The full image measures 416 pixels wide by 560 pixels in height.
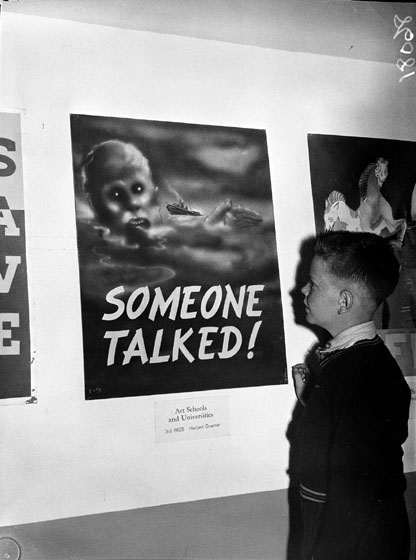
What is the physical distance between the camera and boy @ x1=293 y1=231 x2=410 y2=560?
0.93 meters

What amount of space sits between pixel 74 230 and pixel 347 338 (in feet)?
1.49

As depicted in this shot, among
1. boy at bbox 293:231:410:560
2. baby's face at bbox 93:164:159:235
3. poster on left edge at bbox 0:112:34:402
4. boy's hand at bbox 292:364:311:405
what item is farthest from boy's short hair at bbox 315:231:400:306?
poster on left edge at bbox 0:112:34:402

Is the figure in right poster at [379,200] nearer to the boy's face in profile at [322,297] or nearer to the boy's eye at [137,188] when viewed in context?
the boy's face in profile at [322,297]

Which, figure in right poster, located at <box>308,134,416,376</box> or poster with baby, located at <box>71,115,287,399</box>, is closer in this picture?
poster with baby, located at <box>71,115,287,399</box>

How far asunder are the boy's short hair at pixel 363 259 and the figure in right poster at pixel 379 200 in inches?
0.6

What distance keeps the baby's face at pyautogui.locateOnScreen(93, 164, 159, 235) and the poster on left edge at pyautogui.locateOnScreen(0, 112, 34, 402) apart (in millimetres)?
115

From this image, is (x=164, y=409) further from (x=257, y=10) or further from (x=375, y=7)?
(x=375, y=7)

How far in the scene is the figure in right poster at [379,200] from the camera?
1.03m

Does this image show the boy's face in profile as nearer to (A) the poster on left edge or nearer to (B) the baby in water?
(B) the baby in water

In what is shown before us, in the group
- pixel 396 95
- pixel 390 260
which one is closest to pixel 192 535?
pixel 390 260
